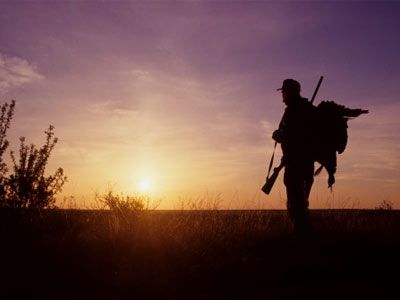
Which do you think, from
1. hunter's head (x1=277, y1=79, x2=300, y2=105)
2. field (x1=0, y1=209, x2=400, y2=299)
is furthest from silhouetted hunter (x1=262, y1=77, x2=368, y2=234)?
field (x1=0, y1=209, x2=400, y2=299)

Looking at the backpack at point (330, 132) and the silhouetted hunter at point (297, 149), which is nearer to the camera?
the backpack at point (330, 132)

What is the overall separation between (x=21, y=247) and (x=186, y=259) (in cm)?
234

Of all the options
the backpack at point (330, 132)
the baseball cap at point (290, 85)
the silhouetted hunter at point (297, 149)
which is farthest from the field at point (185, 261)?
the baseball cap at point (290, 85)

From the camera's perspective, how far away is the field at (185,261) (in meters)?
5.12

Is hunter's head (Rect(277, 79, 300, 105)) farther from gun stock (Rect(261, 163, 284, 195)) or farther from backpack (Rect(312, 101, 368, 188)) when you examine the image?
gun stock (Rect(261, 163, 284, 195))

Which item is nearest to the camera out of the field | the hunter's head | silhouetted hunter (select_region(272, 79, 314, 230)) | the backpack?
the field

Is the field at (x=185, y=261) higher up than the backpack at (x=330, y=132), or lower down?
lower down

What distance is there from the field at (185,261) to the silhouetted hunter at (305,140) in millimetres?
689

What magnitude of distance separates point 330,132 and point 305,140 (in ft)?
1.43

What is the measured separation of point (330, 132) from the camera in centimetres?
759

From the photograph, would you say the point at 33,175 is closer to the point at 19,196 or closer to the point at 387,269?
the point at 19,196

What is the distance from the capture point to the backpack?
7582 millimetres

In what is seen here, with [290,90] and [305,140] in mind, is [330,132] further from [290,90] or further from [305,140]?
[290,90]

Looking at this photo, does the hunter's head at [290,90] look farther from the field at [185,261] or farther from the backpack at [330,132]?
the field at [185,261]
